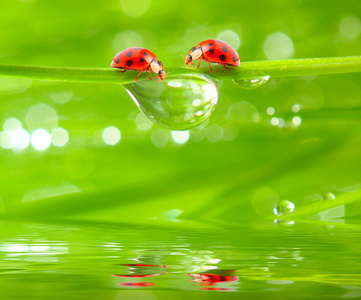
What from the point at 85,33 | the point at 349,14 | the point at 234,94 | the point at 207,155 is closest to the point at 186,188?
the point at 207,155

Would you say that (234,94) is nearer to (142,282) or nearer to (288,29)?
(288,29)

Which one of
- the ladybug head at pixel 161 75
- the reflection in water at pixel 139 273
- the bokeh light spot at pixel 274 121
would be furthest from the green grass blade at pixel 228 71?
the bokeh light spot at pixel 274 121

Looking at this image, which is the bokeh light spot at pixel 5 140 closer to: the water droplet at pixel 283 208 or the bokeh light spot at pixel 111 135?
the bokeh light spot at pixel 111 135

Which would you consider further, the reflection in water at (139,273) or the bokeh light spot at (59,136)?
the bokeh light spot at (59,136)

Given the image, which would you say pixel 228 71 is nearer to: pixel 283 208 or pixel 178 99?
pixel 178 99

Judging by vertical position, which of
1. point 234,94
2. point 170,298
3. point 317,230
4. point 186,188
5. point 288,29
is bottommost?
point 170,298
